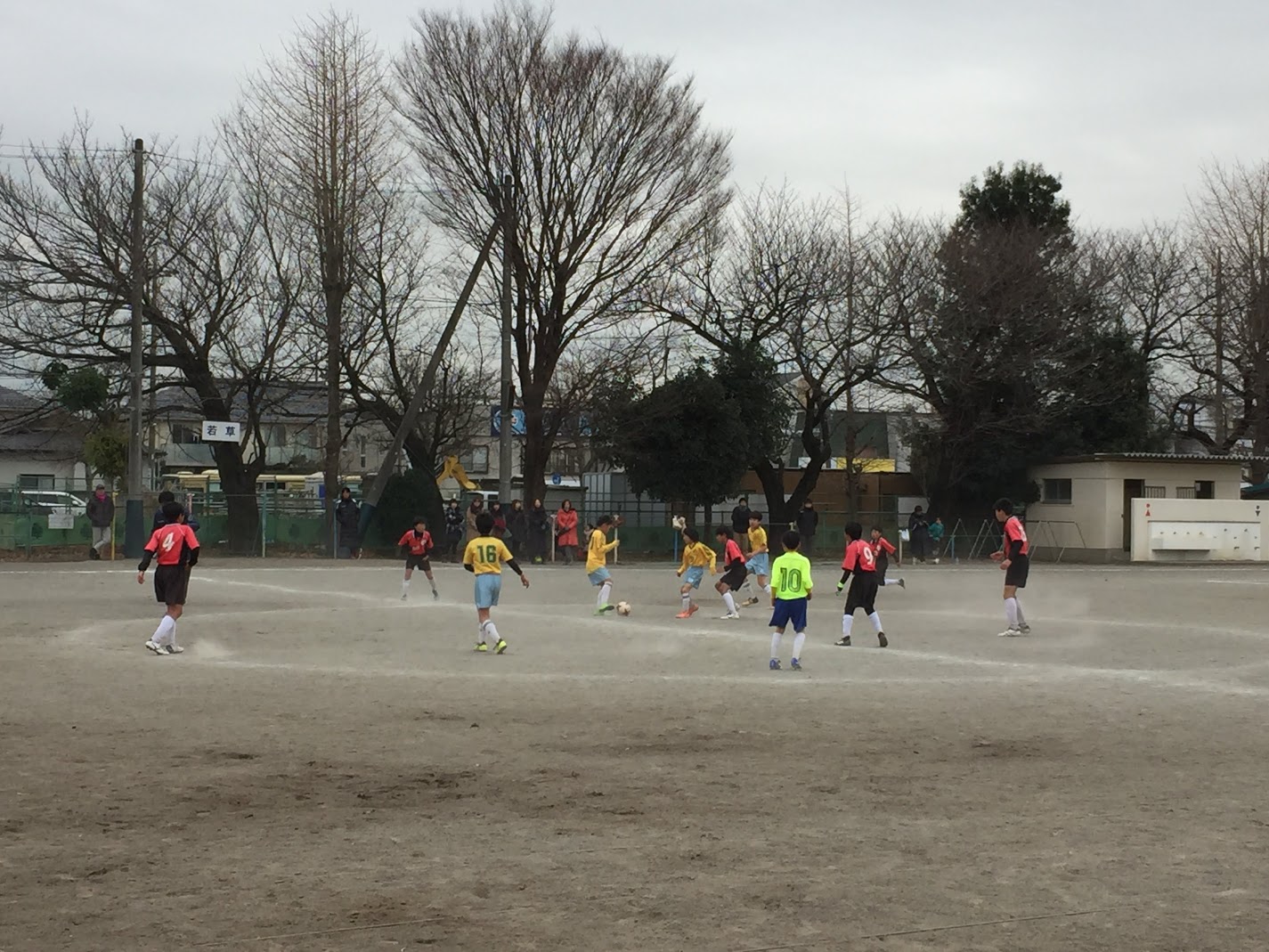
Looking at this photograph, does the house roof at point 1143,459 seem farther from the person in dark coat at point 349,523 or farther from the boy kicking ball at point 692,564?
the boy kicking ball at point 692,564

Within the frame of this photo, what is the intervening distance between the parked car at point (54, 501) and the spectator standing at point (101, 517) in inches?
40.0

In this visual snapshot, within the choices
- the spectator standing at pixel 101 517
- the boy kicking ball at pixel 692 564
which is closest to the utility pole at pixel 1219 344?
the boy kicking ball at pixel 692 564

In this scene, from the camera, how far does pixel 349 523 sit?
36.2m

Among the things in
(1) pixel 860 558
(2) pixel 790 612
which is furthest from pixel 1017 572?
(2) pixel 790 612

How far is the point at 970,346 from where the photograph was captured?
45812 mm

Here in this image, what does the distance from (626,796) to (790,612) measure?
6.72 m

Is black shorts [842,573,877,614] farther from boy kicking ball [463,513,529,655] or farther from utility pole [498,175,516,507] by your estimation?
utility pole [498,175,516,507]

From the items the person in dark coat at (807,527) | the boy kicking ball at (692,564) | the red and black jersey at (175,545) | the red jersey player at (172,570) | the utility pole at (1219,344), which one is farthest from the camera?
the utility pole at (1219,344)

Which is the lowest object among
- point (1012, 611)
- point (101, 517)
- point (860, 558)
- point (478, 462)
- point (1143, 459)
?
point (1012, 611)

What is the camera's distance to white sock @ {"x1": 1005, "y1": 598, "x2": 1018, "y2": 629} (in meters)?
18.9

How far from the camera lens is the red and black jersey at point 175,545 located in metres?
15.8

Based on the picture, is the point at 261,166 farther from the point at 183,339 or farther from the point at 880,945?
the point at 880,945

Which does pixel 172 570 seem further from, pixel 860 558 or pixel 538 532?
pixel 538 532

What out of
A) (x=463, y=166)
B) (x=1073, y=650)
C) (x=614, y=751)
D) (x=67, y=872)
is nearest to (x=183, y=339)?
(x=463, y=166)
